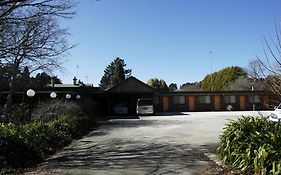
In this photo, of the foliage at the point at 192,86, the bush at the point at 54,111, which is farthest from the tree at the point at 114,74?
the bush at the point at 54,111

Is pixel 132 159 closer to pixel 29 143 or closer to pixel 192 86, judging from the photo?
pixel 29 143

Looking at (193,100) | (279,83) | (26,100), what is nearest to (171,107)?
(193,100)

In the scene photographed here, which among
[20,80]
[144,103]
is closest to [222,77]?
[144,103]

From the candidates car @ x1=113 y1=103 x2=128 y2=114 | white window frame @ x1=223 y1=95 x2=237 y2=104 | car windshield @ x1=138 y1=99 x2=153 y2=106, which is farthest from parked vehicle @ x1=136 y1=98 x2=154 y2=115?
white window frame @ x1=223 y1=95 x2=237 y2=104

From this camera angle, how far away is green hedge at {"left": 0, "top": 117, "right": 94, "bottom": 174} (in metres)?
10.8

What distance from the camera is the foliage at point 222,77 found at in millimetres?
70769

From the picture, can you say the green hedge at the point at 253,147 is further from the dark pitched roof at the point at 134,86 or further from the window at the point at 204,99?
the window at the point at 204,99

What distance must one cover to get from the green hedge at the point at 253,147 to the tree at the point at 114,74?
247 feet

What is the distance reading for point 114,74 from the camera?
303ft

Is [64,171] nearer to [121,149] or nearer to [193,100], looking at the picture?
[121,149]

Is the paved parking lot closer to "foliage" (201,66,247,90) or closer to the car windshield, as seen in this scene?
the car windshield

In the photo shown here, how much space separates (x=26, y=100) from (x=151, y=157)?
28.7 metres

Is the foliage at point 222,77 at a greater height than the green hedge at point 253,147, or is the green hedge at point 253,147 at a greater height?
the foliage at point 222,77

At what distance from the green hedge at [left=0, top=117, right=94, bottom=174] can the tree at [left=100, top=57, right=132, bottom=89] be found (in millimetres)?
68887
